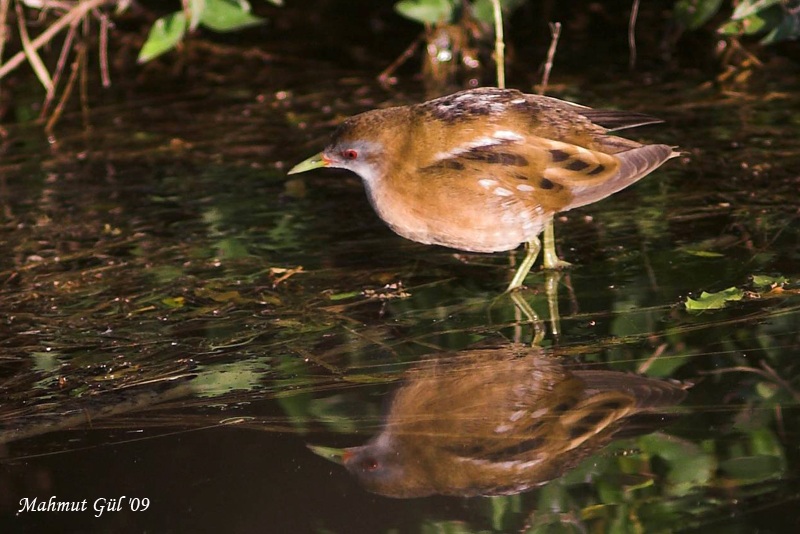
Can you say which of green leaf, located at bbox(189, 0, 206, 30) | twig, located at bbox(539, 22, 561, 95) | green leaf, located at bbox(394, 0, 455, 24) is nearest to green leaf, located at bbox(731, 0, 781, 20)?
twig, located at bbox(539, 22, 561, 95)

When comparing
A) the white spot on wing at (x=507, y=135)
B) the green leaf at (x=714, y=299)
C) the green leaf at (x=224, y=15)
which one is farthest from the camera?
the green leaf at (x=224, y=15)

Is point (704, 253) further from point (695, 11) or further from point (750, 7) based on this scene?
point (695, 11)

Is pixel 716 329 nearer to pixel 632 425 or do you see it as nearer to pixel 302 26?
pixel 632 425

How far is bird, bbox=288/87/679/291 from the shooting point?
4.29 metres

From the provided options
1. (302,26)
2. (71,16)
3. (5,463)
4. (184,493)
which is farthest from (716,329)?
(302,26)

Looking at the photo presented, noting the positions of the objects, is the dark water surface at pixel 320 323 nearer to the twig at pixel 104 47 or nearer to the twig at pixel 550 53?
the twig at pixel 550 53

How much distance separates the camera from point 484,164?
429 cm

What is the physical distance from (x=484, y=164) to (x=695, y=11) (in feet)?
9.61

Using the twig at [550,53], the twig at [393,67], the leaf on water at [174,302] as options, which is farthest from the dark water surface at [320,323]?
the twig at [393,67]

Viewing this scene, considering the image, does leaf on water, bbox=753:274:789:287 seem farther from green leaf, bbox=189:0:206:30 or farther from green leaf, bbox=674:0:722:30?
green leaf, bbox=189:0:206:30

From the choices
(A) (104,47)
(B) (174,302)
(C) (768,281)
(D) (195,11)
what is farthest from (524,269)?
(A) (104,47)

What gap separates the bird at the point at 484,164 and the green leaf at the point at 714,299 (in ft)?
1.87

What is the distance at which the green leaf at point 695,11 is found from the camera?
6488 mm

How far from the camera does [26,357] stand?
4.13 metres
